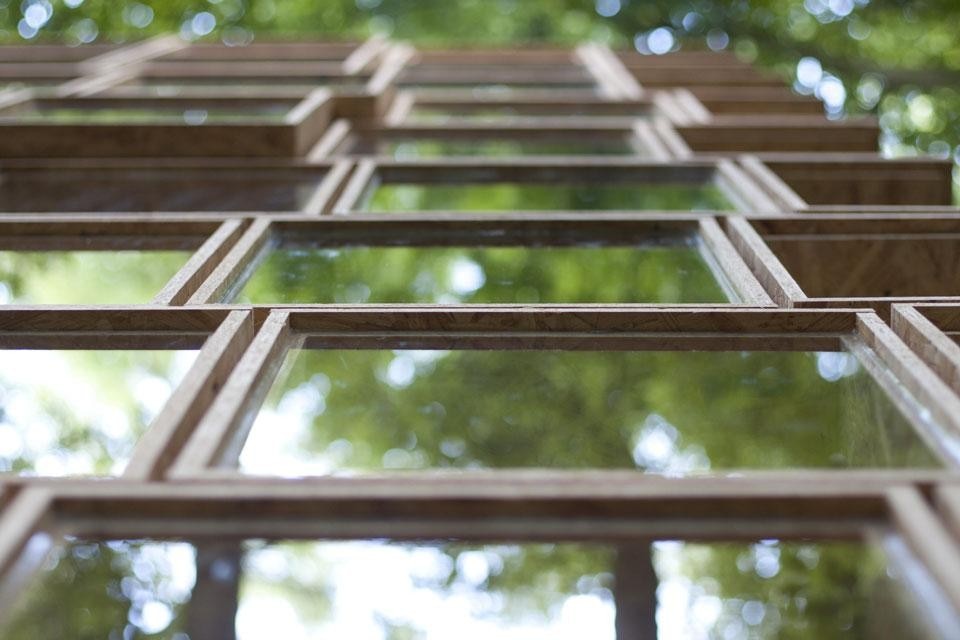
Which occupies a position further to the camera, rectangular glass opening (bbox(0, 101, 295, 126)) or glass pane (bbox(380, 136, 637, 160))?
glass pane (bbox(380, 136, 637, 160))

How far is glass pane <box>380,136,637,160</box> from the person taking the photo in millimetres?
4828

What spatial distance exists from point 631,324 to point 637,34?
37.3 ft

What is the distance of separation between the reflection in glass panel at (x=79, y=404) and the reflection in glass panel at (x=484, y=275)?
0.42 m

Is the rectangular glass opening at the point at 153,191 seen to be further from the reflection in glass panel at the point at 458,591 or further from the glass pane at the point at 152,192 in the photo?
the reflection in glass panel at the point at 458,591

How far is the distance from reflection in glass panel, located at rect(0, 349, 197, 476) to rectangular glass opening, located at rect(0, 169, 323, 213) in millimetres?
1478

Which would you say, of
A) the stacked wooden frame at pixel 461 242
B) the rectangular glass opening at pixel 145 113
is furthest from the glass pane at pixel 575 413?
the rectangular glass opening at pixel 145 113

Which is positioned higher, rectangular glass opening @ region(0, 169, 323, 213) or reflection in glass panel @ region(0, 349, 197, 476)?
rectangular glass opening @ region(0, 169, 323, 213)

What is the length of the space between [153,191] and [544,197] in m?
1.56

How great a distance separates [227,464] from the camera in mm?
1982

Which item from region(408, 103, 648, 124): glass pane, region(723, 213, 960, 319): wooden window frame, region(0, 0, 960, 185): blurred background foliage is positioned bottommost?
region(723, 213, 960, 319): wooden window frame

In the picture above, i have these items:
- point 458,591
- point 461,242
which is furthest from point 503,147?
point 458,591

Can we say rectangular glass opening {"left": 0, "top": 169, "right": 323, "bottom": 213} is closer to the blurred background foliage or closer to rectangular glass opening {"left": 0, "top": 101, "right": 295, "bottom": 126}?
rectangular glass opening {"left": 0, "top": 101, "right": 295, "bottom": 126}

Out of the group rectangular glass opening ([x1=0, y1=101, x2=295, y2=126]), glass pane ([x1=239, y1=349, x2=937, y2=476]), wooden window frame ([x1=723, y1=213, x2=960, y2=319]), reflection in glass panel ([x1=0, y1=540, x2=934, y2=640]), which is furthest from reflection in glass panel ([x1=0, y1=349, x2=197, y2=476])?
rectangular glass opening ([x1=0, y1=101, x2=295, y2=126])

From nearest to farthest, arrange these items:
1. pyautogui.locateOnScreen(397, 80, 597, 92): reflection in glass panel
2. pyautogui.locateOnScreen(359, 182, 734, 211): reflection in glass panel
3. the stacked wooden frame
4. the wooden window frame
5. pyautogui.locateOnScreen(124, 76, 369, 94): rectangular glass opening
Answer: the stacked wooden frame < the wooden window frame < pyautogui.locateOnScreen(359, 182, 734, 211): reflection in glass panel < pyautogui.locateOnScreen(124, 76, 369, 94): rectangular glass opening < pyautogui.locateOnScreen(397, 80, 597, 92): reflection in glass panel
